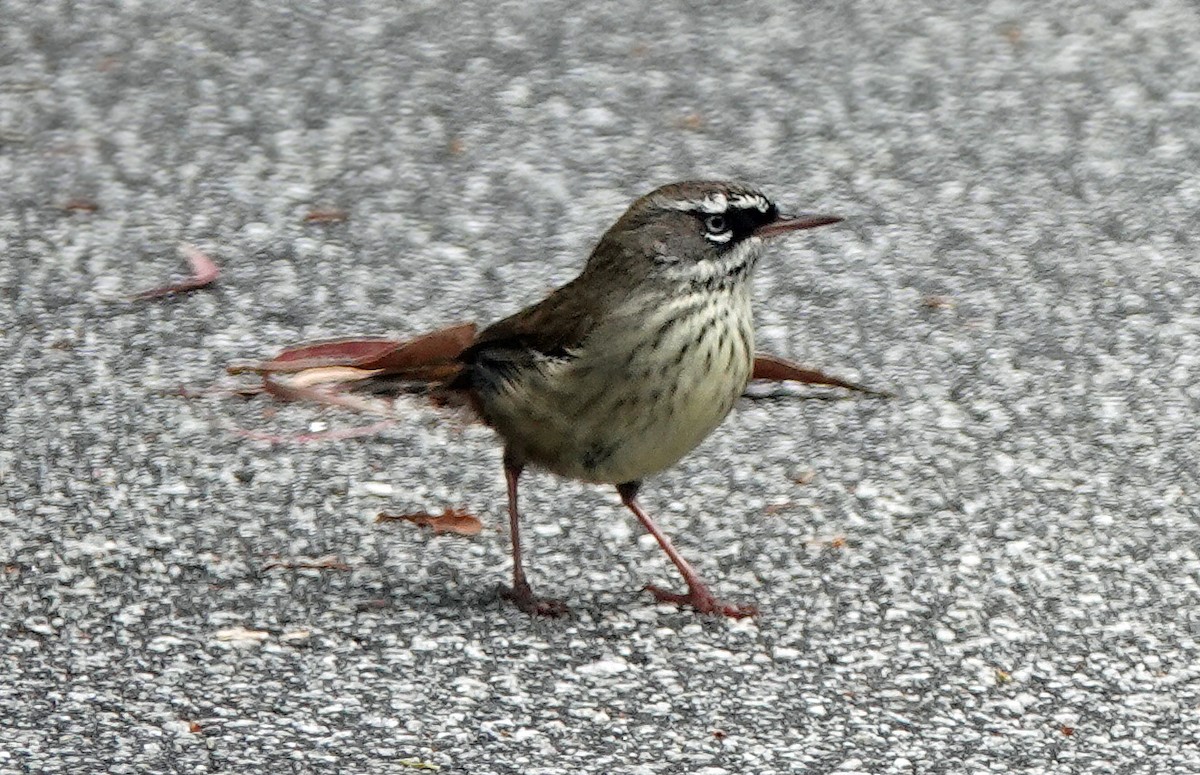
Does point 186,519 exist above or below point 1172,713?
below

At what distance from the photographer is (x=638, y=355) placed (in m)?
5.11

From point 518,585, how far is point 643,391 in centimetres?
62

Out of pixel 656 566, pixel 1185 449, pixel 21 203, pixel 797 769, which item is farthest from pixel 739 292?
pixel 21 203

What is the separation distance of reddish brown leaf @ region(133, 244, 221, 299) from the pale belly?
2341 millimetres

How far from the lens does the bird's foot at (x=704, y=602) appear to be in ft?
17.5

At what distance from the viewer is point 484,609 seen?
5.35 m

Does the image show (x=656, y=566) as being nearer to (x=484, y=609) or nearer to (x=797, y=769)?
(x=484, y=609)

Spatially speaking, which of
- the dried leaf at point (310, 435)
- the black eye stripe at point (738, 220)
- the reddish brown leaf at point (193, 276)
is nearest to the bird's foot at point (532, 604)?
the black eye stripe at point (738, 220)

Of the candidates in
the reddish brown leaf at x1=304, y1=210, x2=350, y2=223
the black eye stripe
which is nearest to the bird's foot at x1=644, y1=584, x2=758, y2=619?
the black eye stripe

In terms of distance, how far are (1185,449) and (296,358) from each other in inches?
105

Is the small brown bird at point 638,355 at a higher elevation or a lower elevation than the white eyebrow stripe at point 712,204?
lower

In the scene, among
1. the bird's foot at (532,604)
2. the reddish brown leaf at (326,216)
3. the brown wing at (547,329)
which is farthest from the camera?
the reddish brown leaf at (326,216)

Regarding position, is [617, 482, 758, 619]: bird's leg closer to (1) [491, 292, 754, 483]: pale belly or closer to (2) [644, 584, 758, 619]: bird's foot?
(2) [644, 584, 758, 619]: bird's foot

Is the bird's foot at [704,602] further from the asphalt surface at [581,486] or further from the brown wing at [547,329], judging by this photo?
the brown wing at [547,329]
